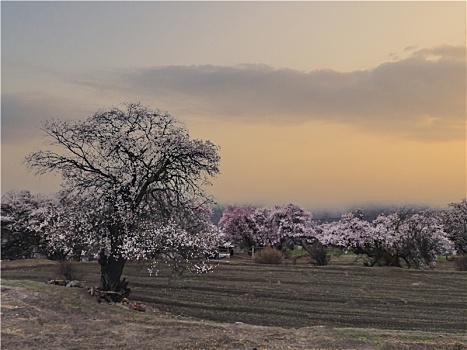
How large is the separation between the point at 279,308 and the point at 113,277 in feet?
29.4

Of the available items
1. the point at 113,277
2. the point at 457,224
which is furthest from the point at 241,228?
the point at 113,277

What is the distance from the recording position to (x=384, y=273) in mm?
41062

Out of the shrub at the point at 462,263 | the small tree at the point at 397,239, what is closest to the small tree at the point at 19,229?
the small tree at the point at 397,239

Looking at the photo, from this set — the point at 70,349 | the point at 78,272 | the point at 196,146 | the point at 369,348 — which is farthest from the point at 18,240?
the point at 369,348

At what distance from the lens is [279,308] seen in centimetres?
2383

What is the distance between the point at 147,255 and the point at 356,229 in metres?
45.0

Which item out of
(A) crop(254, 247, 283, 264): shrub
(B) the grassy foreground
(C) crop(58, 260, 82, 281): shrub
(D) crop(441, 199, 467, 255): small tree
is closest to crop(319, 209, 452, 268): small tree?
(D) crop(441, 199, 467, 255): small tree

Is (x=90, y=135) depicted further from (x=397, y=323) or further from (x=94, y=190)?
(x=397, y=323)

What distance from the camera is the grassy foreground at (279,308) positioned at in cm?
1628

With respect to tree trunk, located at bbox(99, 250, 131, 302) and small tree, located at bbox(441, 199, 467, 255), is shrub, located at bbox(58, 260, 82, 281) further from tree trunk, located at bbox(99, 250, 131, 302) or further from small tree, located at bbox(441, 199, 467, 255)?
small tree, located at bbox(441, 199, 467, 255)

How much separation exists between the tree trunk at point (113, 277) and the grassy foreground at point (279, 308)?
1.22 meters

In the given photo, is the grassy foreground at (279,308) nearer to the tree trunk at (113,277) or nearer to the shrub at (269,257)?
the tree trunk at (113,277)

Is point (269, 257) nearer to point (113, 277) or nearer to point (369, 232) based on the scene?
point (369, 232)

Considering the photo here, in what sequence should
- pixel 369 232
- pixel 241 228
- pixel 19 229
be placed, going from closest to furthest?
pixel 19 229, pixel 369 232, pixel 241 228
